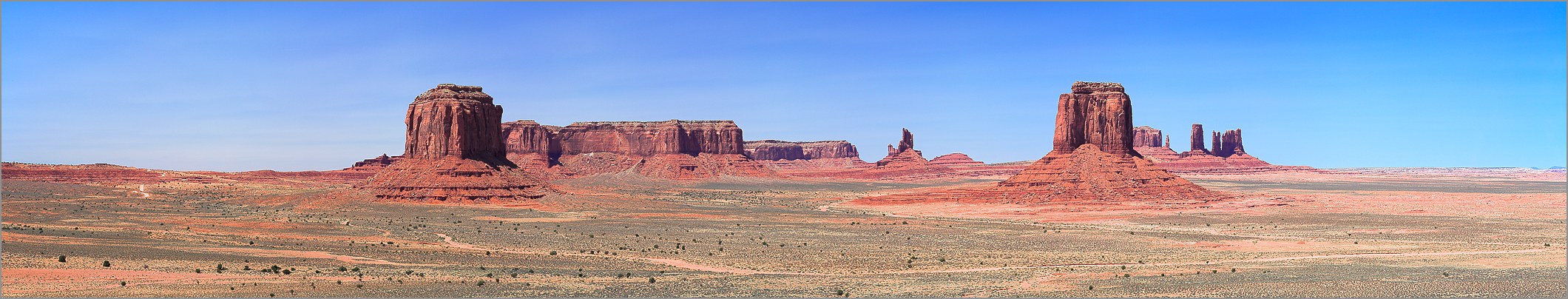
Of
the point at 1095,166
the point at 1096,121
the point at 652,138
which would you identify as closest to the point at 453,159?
the point at 1095,166

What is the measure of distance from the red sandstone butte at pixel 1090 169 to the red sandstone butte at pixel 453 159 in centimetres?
2872

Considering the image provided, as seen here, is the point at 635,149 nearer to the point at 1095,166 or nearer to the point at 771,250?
the point at 1095,166

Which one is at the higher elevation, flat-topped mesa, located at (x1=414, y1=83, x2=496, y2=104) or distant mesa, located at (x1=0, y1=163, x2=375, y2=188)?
flat-topped mesa, located at (x1=414, y1=83, x2=496, y2=104)

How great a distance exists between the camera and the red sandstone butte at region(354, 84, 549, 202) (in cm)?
7312

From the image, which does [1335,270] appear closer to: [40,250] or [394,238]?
[394,238]

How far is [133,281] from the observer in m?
25.7

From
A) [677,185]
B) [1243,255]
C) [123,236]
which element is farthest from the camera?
[677,185]

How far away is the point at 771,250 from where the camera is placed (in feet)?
125

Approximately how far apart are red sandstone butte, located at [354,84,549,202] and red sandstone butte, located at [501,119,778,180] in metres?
73.9

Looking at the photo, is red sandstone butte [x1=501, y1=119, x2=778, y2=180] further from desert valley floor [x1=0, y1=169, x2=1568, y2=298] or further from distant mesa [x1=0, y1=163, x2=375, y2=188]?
desert valley floor [x1=0, y1=169, x2=1568, y2=298]

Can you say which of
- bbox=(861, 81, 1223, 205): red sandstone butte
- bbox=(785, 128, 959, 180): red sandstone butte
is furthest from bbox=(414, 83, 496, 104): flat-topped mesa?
bbox=(785, 128, 959, 180): red sandstone butte

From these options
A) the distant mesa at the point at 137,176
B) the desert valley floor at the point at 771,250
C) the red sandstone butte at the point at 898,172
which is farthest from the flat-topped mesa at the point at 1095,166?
the red sandstone butte at the point at 898,172

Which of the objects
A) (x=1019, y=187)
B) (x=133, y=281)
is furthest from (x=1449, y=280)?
(x=1019, y=187)

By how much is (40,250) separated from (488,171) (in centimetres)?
4633
